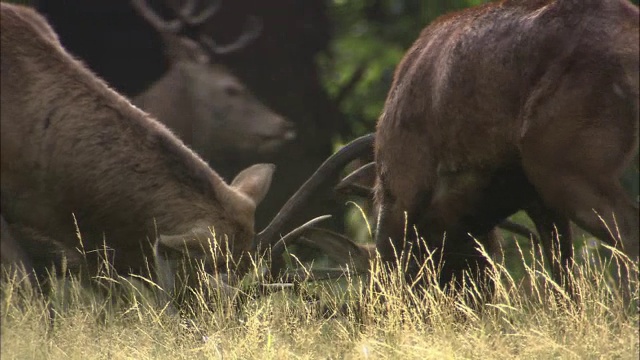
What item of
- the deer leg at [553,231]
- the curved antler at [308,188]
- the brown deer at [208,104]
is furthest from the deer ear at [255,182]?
the brown deer at [208,104]

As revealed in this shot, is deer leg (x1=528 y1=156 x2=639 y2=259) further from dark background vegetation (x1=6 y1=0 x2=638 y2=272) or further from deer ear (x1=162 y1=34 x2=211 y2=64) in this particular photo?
deer ear (x1=162 y1=34 x2=211 y2=64)

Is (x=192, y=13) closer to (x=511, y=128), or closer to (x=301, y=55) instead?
(x=301, y=55)

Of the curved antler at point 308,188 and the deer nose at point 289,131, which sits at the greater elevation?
the curved antler at point 308,188

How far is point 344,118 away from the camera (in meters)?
11.7

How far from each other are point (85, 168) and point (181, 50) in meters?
5.80

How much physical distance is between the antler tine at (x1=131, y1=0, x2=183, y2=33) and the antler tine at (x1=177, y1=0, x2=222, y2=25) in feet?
0.35

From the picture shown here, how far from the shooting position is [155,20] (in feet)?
41.8

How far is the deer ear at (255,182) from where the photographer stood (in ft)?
25.1

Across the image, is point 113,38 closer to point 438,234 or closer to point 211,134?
point 211,134

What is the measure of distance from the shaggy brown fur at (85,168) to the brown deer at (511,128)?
107 centimetres

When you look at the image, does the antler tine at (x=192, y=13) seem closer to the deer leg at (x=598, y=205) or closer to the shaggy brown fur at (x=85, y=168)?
the shaggy brown fur at (x=85, y=168)

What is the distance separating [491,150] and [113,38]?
7.15 meters

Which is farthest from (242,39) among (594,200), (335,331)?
(594,200)

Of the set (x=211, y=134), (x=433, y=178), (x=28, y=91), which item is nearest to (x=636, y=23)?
(x=433, y=178)
